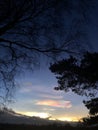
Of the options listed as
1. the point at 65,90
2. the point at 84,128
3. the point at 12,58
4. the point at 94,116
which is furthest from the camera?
the point at 65,90

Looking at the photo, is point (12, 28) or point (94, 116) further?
point (94, 116)

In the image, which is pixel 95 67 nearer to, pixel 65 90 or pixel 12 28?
pixel 65 90

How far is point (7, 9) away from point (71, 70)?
13.8m

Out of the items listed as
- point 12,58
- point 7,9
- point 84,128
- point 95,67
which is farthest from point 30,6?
point 95,67

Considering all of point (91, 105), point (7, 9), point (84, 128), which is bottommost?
point (84, 128)

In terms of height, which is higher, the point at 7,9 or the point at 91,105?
the point at 7,9

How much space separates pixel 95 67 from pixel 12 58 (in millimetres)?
12326

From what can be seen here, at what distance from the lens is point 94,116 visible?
91.7ft

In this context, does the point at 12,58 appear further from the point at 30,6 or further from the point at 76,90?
the point at 76,90

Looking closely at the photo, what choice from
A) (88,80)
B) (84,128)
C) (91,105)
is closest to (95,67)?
(88,80)

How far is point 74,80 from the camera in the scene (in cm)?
2964

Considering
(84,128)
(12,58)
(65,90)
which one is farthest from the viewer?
(65,90)

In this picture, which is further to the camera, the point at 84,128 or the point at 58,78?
the point at 58,78

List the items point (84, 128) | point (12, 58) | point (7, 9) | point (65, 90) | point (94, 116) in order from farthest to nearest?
point (65, 90) < point (94, 116) < point (84, 128) < point (12, 58) < point (7, 9)
